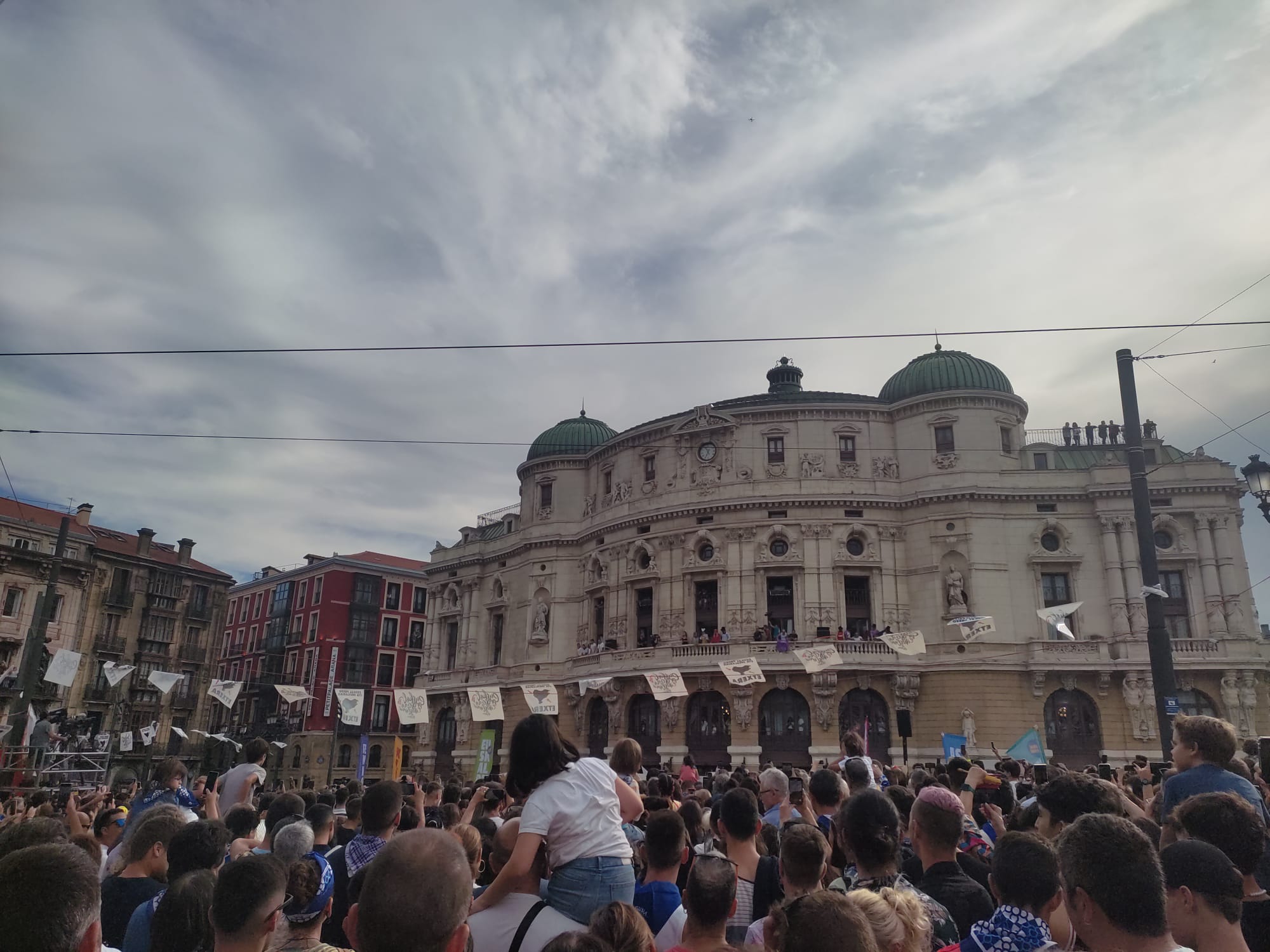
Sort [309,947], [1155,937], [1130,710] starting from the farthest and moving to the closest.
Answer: [1130,710]
[309,947]
[1155,937]

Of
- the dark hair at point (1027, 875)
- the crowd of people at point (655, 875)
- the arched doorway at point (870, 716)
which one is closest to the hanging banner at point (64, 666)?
the crowd of people at point (655, 875)

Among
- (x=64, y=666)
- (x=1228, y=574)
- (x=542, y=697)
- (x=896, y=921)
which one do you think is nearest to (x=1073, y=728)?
(x=1228, y=574)

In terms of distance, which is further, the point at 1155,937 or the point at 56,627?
the point at 56,627

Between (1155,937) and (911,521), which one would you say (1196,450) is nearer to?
(911,521)

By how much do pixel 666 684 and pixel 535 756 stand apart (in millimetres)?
28052

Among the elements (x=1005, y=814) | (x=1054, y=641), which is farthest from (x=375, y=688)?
(x=1005, y=814)

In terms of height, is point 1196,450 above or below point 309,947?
above

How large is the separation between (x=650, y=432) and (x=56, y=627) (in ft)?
129

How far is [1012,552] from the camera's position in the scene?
3719 cm

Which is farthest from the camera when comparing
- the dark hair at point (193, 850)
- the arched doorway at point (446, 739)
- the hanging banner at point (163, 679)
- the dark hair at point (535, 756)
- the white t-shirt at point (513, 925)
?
the arched doorway at point (446, 739)

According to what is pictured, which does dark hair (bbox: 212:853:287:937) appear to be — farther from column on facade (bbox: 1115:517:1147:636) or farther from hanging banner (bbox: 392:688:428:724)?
column on facade (bbox: 1115:517:1147:636)

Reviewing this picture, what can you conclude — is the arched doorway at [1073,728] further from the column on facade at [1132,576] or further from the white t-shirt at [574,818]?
the white t-shirt at [574,818]

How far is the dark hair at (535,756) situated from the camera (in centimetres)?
497

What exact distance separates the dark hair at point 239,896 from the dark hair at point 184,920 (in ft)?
1.93
